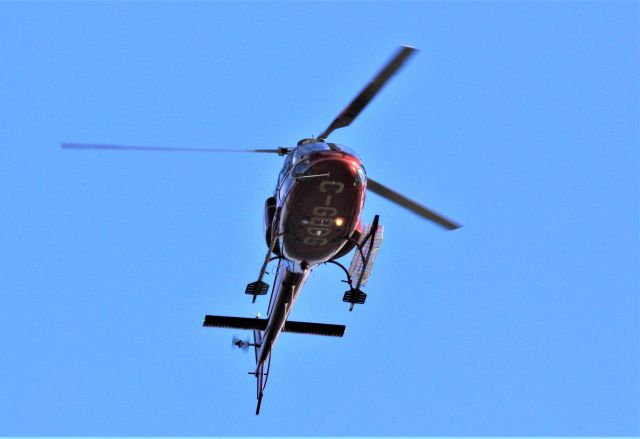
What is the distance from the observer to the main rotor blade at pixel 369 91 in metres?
16.3

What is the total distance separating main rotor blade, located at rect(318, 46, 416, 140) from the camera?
16.3 metres

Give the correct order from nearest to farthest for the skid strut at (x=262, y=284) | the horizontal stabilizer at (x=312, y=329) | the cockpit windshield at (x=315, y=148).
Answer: the cockpit windshield at (x=315, y=148) → the skid strut at (x=262, y=284) → the horizontal stabilizer at (x=312, y=329)

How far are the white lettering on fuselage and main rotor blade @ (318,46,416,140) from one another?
81.7 inches

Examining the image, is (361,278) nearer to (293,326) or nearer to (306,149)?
(306,149)

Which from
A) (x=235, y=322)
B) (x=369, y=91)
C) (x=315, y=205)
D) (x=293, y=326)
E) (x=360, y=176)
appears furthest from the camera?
(x=293, y=326)

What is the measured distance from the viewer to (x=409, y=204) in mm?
18719

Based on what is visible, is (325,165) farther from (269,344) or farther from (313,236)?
(269,344)

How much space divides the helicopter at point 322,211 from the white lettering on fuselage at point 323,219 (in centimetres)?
2

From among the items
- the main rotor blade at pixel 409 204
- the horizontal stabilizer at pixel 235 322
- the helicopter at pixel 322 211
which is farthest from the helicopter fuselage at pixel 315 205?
the horizontal stabilizer at pixel 235 322

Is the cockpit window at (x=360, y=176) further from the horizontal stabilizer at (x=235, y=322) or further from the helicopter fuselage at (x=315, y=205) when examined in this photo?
the horizontal stabilizer at (x=235, y=322)

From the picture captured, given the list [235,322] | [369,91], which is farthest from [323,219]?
[235,322]

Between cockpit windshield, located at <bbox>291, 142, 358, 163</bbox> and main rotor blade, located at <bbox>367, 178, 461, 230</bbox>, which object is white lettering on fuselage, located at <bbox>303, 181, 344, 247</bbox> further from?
main rotor blade, located at <bbox>367, 178, 461, 230</bbox>

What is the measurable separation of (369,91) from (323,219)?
9.46 ft

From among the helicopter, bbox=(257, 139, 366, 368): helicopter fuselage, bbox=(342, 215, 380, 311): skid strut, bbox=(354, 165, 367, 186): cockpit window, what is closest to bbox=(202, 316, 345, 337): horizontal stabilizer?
the helicopter
